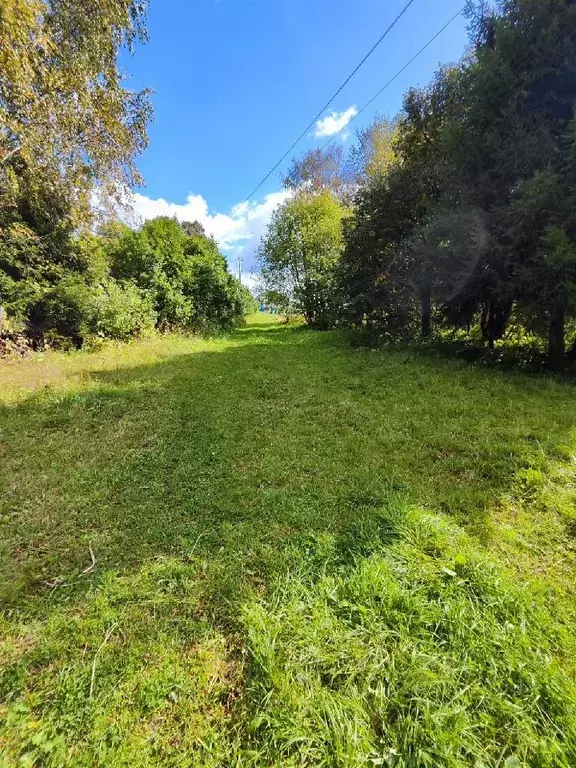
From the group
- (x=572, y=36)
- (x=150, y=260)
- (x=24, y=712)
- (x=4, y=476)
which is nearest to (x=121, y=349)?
(x=150, y=260)

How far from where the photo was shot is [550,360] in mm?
5500

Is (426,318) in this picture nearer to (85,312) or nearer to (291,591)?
(291,591)

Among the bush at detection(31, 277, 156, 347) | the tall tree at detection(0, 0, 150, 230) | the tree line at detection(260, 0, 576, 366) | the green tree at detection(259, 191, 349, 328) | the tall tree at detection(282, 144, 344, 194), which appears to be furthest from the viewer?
the tall tree at detection(282, 144, 344, 194)

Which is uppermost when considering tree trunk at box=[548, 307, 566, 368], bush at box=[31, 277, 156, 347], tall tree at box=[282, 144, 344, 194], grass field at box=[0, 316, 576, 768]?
tall tree at box=[282, 144, 344, 194]

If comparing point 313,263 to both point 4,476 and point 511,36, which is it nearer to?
point 511,36

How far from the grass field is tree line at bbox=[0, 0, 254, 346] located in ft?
12.9

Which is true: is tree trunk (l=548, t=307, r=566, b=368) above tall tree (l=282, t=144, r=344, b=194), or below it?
below

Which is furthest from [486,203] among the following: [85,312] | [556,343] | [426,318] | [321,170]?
[321,170]

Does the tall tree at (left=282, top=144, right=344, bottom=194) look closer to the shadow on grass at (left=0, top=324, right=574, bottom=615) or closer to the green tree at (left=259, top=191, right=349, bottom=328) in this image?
the green tree at (left=259, top=191, right=349, bottom=328)

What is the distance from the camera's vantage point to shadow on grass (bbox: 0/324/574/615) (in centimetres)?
207

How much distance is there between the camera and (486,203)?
5.52 metres

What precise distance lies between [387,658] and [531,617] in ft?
2.29

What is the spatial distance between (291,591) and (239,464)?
1.42 metres

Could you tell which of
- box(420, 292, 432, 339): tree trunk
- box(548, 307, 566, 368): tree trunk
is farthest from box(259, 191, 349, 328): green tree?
box(548, 307, 566, 368): tree trunk
